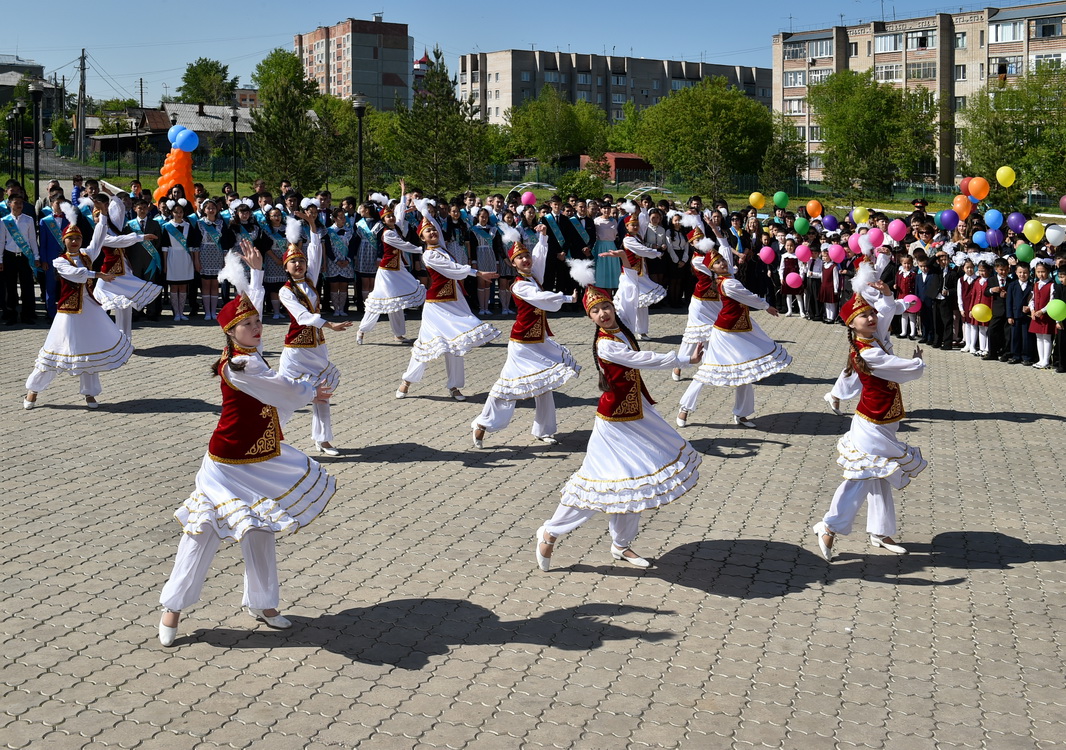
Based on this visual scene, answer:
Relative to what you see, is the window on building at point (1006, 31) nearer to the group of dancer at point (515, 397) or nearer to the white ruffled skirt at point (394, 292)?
the white ruffled skirt at point (394, 292)

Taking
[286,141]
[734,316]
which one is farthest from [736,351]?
[286,141]

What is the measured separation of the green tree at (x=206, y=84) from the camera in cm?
12494

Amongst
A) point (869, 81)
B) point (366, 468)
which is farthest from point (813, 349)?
point (869, 81)

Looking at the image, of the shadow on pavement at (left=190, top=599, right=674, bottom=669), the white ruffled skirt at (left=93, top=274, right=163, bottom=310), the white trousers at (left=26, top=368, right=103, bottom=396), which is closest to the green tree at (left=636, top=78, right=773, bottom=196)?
the white ruffled skirt at (left=93, top=274, right=163, bottom=310)

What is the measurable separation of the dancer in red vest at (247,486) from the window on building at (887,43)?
9538 cm

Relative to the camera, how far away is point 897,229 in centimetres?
1861

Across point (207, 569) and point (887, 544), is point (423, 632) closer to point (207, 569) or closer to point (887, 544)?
point (207, 569)

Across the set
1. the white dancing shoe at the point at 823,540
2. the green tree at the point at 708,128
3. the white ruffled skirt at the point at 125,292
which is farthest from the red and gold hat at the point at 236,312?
the green tree at the point at 708,128

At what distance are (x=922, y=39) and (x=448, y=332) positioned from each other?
8864 centimetres

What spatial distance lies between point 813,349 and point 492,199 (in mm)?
7092

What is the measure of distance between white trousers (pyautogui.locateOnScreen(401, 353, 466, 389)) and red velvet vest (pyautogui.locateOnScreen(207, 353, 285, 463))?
21.5 feet

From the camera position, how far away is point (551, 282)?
22.7m

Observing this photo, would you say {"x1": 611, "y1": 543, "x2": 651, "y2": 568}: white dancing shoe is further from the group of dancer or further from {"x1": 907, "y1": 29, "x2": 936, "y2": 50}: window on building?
{"x1": 907, "y1": 29, "x2": 936, "y2": 50}: window on building

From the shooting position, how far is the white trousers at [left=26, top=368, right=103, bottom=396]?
41.5 ft
